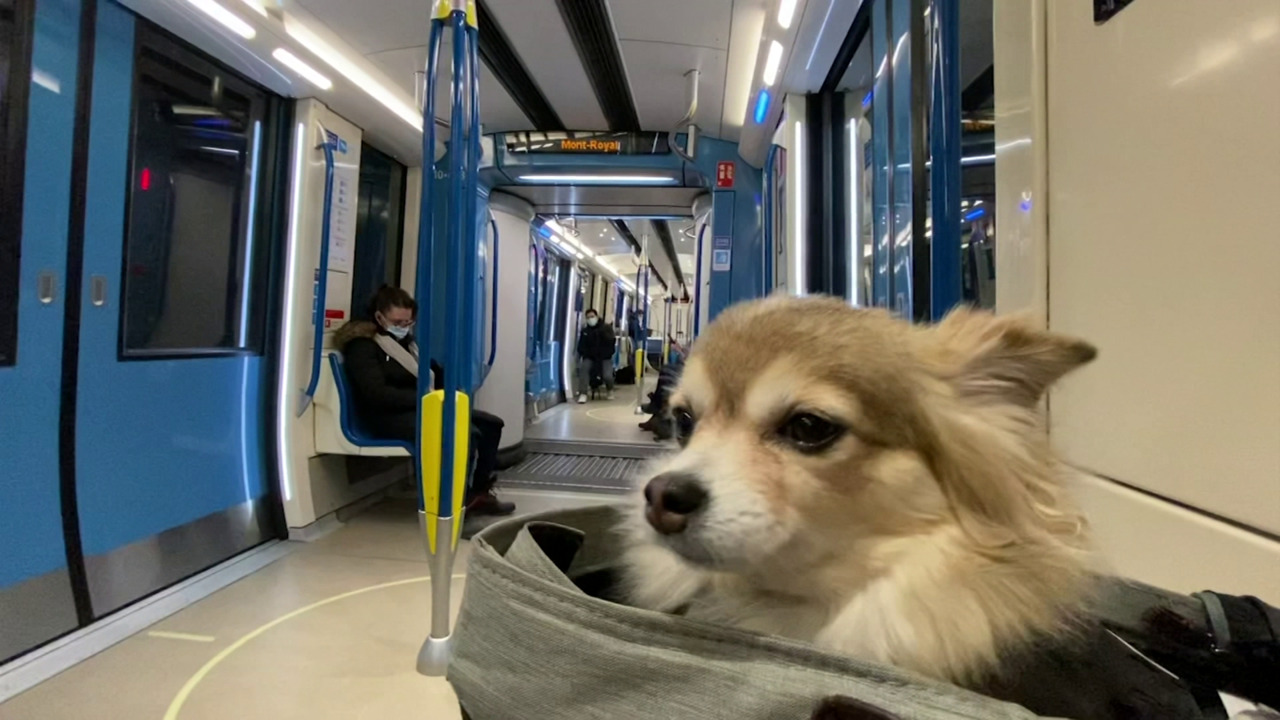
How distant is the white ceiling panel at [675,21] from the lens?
10.4ft

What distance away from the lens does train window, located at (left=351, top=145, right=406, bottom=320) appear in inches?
193

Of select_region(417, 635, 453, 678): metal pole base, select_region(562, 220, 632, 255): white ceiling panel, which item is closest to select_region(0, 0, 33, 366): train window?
select_region(417, 635, 453, 678): metal pole base

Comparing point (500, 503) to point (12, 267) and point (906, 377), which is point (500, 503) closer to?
point (12, 267)

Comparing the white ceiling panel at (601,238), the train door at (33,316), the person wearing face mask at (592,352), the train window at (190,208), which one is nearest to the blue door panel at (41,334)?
the train door at (33,316)

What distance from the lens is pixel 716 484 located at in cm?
73

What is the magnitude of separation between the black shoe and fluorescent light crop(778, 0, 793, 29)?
125 inches

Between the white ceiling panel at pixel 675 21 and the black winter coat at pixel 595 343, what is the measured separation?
8.42m

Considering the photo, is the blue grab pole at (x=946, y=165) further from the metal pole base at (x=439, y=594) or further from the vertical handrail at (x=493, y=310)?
the vertical handrail at (x=493, y=310)

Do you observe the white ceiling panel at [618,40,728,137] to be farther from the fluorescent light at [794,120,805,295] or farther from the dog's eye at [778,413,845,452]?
the dog's eye at [778,413,845,452]

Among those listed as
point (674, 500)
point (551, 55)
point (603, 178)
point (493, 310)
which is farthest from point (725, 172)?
point (674, 500)

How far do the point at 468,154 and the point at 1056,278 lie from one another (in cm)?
174

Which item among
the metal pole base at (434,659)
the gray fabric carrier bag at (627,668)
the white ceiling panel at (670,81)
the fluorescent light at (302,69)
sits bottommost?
the metal pole base at (434,659)

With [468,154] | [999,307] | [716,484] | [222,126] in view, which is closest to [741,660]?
[716,484]

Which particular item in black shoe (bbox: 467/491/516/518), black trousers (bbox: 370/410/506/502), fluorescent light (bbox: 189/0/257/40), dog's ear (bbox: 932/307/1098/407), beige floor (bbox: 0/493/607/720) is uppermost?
fluorescent light (bbox: 189/0/257/40)
